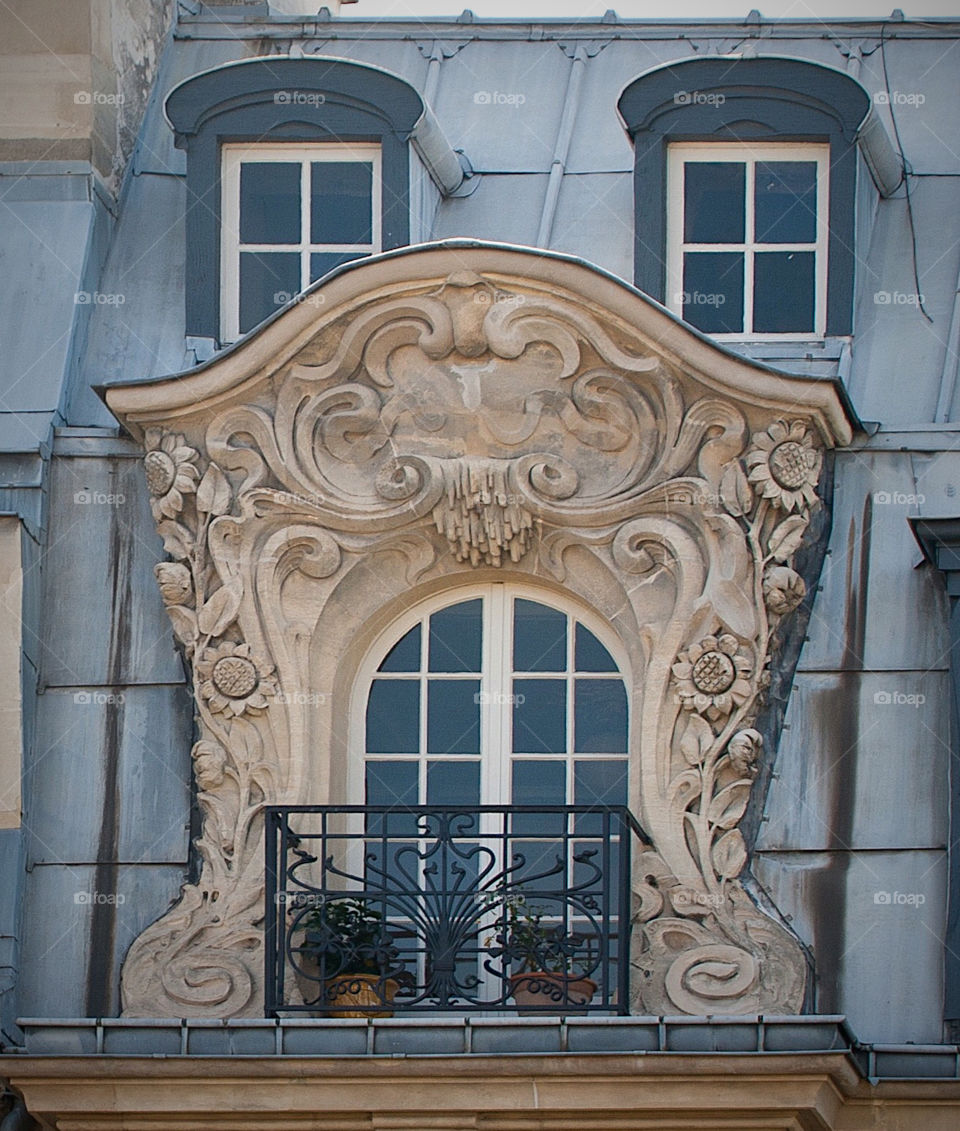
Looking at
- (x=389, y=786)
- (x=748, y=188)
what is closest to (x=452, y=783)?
(x=389, y=786)

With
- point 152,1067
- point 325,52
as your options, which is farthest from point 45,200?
Answer: point 152,1067

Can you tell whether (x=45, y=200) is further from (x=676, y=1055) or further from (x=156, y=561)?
(x=676, y=1055)

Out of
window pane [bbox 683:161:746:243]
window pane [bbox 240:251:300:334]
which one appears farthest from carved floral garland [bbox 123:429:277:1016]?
window pane [bbox 683:161:746:243]

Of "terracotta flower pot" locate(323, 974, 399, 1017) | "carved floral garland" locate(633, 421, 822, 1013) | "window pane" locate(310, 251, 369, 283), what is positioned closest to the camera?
"terracotta flower pot" locate(323, 974, 399, 1017)

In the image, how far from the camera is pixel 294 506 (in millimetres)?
14562

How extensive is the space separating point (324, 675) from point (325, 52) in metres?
4.02

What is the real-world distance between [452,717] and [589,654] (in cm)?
70

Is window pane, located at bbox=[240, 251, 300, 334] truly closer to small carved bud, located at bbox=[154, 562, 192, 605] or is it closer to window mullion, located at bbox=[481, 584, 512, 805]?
small carved bud, located at bbox=[154, 562, 192, 605]

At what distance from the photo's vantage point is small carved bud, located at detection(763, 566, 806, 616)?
14.2 metres

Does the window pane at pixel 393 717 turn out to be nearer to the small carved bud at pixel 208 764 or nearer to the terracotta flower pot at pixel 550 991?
the small carved bud at pixel 208 764

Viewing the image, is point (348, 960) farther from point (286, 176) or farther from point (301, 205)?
point (286, 176)

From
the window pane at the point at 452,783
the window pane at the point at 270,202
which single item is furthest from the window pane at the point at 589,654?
the window pane at the point at 270,202

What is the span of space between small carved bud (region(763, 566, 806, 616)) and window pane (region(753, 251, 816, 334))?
1515 millimetres

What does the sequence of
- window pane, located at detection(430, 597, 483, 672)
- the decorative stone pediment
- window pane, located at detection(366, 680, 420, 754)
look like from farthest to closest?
1. window pane, located at detection(430, 597, 483, 672)
2. window pane, located at detection(366, 680, 420, 754)
3. the decorative stone pediment
